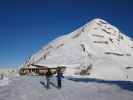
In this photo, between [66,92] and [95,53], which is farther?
[95,53]

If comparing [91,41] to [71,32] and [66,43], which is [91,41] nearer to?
[66,43]

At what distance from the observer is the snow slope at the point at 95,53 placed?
301 ft

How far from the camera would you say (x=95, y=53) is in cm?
10838

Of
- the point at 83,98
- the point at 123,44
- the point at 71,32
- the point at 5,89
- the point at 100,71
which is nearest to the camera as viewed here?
the point at 83,98

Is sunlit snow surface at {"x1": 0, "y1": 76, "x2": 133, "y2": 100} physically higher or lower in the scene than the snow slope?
lower

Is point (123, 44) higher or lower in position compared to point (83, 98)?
Answer: higher

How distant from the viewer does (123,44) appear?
128m

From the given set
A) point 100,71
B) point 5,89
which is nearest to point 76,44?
point 100,71

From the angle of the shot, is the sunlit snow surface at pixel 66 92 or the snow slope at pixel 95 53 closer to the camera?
the sunlit snow surface at pixel 66 92

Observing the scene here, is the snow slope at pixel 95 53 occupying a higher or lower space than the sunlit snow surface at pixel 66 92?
higher

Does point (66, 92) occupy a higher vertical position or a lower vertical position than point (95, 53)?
lower

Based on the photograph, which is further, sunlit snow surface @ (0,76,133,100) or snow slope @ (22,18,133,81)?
snow slope @ (22,18,133,81)

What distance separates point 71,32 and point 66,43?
22.2 meters

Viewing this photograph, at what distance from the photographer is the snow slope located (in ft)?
301
